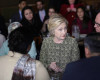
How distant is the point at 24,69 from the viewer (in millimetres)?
1940

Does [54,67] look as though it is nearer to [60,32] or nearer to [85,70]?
[60,32]

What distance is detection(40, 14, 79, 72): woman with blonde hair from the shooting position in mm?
2752

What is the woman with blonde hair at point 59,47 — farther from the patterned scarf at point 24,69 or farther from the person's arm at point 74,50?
the patterned scarf at point 24,69

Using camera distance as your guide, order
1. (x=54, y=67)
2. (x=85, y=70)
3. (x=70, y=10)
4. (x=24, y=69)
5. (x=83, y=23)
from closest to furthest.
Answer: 1. (x=85, y=70)
2. (x=24, y=69)
3. (x=54, y=67)
4. (x=83, y=23)
5. (x=70, y=10)

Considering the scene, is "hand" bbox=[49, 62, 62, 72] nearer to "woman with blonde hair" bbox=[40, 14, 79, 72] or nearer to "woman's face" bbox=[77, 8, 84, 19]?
"woman with blonde hair" bbox=[40, 14, 79, 72]

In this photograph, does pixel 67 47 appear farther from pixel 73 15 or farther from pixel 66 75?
pixel 73 15

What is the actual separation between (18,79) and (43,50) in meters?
0.92

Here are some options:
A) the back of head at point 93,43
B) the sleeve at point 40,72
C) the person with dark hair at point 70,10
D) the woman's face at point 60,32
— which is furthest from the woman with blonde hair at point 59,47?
the person with dark hair at point 70,10

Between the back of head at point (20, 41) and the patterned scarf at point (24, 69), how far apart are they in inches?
3.6

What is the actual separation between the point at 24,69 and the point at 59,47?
2.99 ft

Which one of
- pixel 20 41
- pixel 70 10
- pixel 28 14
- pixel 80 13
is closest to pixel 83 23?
pixel 80 13

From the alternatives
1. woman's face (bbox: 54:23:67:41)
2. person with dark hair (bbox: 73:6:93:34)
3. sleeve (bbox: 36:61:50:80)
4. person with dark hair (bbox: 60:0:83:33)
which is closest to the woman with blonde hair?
woman's face (bbox: 54:23:67:41)

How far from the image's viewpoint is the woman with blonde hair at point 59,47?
275 cm

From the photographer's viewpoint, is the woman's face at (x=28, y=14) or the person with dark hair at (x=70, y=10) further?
the person with dark hair at (x=70, y=10)
